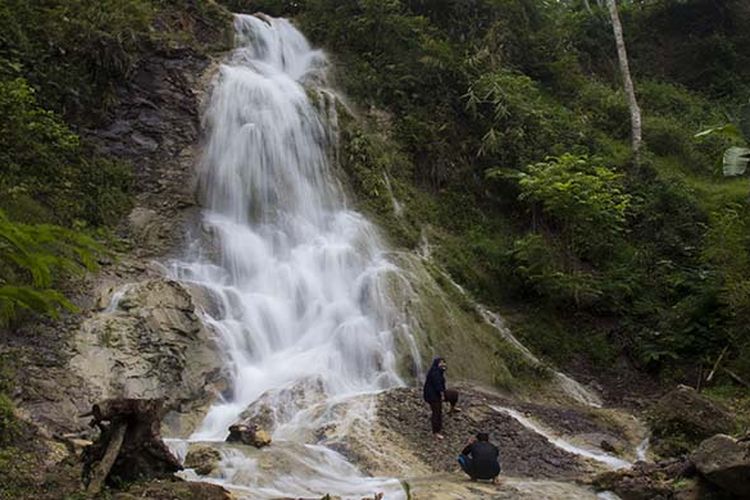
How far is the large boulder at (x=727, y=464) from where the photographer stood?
24.0ft

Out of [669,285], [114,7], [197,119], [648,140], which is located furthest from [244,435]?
[648,140]

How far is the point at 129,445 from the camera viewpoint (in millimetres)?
7289

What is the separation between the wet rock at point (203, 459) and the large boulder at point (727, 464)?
563cm

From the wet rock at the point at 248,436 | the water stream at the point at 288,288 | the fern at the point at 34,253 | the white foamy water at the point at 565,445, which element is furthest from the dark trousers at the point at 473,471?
the fern at the point at 34,253

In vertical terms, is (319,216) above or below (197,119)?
below

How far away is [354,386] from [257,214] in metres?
5.58

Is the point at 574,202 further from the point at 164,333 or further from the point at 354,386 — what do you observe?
the point at 164,333

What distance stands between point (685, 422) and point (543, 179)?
7768 millimetres

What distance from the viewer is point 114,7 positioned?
17828 millimetres

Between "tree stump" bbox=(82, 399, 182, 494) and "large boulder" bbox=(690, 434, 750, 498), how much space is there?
5847 millimetres

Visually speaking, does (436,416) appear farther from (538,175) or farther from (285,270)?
(538,175)

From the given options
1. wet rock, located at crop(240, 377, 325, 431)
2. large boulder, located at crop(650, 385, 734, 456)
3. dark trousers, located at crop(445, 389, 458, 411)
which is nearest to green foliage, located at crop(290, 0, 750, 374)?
large boulder, located at crop(650, 385, 734, 456)

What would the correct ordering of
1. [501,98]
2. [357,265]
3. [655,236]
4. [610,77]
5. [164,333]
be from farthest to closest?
[610,77]
[501,98]
[655,236]
[357,265]
[164,333]

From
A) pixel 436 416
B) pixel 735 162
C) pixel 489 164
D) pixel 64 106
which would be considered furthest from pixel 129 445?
pixel 489 164
